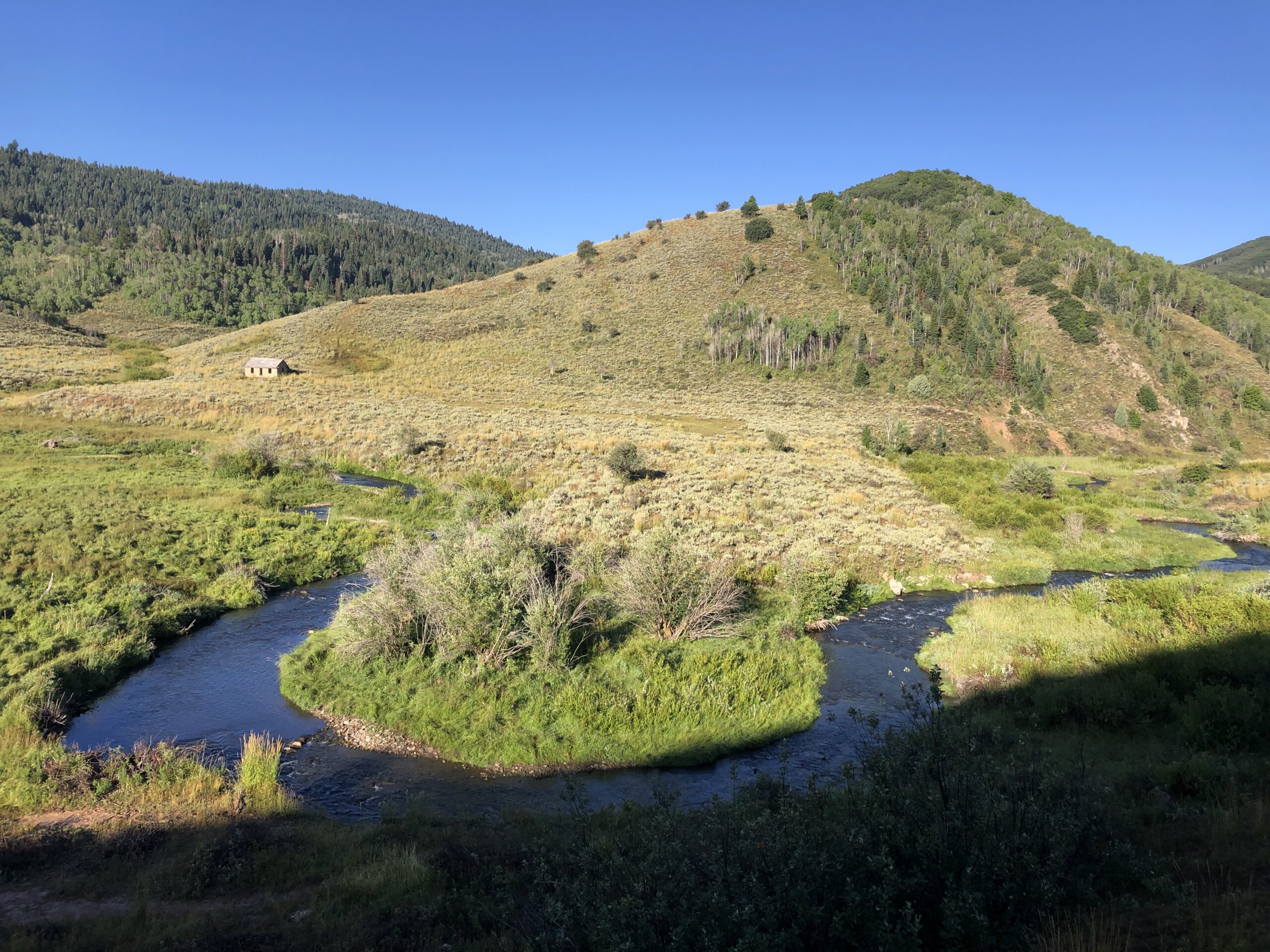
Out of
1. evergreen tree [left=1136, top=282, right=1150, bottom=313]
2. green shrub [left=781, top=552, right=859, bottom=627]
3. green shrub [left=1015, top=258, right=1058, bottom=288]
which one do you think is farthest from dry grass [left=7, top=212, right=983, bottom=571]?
evergreen tree [left=1136, top=282, right=1150, bottom=313]

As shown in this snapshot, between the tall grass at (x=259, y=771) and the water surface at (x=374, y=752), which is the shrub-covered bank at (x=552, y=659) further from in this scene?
the tall grass at (x=259, y=771)

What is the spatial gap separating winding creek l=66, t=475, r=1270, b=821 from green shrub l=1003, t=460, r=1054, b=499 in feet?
60.7

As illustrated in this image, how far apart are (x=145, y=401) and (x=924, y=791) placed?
5882cm

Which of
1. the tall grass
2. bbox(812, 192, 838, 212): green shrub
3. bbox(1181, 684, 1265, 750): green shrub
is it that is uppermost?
bbox(812, 192, 838, 212): green shrub

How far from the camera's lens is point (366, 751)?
12.6 m

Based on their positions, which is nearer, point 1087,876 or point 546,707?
point 1087,876

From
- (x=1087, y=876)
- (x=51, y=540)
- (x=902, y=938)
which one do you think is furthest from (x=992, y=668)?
(x=51, y=540)

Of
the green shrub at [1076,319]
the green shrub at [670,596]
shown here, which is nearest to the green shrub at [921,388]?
the green shrub at [1076,319]

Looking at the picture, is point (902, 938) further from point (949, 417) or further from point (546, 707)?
point (949, 417)

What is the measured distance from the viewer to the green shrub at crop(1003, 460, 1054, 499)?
3428 cm

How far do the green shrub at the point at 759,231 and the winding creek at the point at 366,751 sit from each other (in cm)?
9200

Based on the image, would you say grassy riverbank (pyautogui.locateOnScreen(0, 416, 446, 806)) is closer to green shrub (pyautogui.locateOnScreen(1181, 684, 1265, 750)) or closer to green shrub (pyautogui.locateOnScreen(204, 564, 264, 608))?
green shrub (pyautogui.locateOnScreen(204, 564, 264, 608))

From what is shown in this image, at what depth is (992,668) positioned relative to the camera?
14.6 m

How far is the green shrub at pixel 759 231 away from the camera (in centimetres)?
10156
